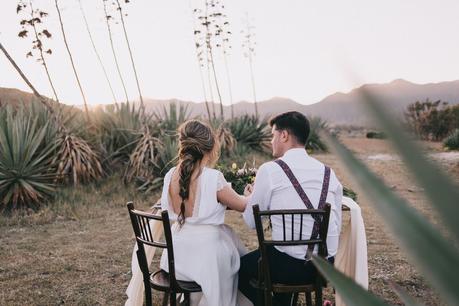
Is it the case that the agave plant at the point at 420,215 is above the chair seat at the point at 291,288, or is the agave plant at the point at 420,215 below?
above

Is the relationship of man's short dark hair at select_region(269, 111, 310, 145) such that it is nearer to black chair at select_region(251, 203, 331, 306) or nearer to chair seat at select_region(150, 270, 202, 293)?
black chair at select_region(251, 203, 331, 306)

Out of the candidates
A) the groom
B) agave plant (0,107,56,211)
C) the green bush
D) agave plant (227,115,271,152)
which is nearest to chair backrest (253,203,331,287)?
the groom

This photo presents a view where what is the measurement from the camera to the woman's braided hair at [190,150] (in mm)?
3361

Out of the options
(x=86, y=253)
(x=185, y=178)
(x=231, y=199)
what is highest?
(x=185, y=178)

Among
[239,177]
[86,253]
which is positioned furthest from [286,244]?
[86,253]

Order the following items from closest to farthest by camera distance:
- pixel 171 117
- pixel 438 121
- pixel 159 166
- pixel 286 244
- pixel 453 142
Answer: pixel 286 244, pixel 159 166, pixel 171 117, pixel 453 142, pixel 438 121

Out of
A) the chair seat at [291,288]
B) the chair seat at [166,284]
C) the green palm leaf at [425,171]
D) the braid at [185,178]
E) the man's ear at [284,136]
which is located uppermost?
the green palm leaf at [425,171]

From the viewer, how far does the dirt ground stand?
479cm

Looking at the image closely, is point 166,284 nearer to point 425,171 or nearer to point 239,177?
point 239,177

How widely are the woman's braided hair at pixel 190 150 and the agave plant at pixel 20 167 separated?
588cm

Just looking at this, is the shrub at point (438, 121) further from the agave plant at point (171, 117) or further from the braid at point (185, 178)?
the braid at point (185, 178)

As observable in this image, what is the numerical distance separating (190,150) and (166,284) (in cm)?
87

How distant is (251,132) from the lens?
619 inches

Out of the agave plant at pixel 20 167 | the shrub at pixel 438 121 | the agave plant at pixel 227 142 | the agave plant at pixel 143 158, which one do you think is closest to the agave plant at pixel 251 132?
the agave plant at pixel 227 142
